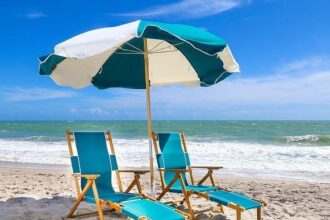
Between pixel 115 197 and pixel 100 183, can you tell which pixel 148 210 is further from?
pixel 100 183

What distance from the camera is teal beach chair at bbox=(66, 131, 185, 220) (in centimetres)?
369

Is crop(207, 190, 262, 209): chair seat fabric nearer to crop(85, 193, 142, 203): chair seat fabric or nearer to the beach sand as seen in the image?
the beach sand

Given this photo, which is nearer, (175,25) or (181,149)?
(175,25)

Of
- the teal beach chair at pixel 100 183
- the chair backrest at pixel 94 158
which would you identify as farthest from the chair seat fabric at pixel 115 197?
the chair backrest at pixel 94 158

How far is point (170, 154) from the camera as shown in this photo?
207 inches

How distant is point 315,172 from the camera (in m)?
9.90

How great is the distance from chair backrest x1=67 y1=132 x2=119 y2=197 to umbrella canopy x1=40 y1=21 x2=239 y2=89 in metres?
0.84

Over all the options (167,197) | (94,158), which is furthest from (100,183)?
(167,197)

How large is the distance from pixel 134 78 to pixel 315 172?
6.37 metres

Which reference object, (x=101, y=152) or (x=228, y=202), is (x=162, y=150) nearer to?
(x=101, y=152)

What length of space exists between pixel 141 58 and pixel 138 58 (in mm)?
47

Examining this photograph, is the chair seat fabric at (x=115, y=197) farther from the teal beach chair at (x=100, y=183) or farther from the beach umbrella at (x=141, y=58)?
the beach umbrella at (x=141, y=58)

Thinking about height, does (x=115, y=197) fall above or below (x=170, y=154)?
below

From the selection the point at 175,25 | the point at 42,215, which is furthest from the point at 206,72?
the point at 42,215
